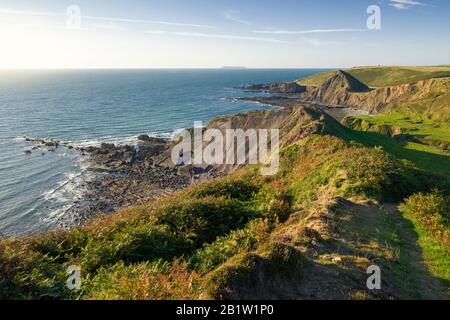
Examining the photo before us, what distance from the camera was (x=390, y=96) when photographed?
10844 cm

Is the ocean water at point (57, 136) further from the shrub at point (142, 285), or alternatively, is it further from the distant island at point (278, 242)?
the shrub at point (142, 285)

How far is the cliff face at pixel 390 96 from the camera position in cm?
7438

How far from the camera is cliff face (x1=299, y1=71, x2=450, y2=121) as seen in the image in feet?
244

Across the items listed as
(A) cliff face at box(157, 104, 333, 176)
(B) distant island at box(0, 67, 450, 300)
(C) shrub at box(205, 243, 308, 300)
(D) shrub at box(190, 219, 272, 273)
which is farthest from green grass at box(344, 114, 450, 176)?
(C) shrub at box(205, 243, 308, 300)

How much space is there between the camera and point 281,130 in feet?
177

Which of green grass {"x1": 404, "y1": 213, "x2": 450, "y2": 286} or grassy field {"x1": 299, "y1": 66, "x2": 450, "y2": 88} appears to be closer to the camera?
green grass {"x1": 404, "y1": 213, "x2": 450, "y2": 286}

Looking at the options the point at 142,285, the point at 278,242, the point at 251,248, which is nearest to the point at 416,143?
the point at 251,248

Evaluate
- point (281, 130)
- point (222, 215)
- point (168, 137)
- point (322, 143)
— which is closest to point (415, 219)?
point (222, 215)

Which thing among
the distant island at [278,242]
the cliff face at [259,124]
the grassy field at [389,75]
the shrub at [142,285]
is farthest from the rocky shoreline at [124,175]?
the grassy field at [389,75]

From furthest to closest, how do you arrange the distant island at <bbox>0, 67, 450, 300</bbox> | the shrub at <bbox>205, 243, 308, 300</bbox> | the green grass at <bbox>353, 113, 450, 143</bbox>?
the green grass at <bbox>353, 113, 450, 143</bbox>
the distant island at <bbox>0, 67, 450, 300</bbox>
the shrub at <bbox>205, 243, 308, 300</bbox>

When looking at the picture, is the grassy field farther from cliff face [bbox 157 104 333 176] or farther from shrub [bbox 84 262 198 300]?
shrub [bbox 84 262 198 300]

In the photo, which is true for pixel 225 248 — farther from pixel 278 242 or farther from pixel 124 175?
pixel 124 175

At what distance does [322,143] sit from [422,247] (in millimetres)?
17485

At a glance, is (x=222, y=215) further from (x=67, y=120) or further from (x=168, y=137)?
(x=67, y=120)
